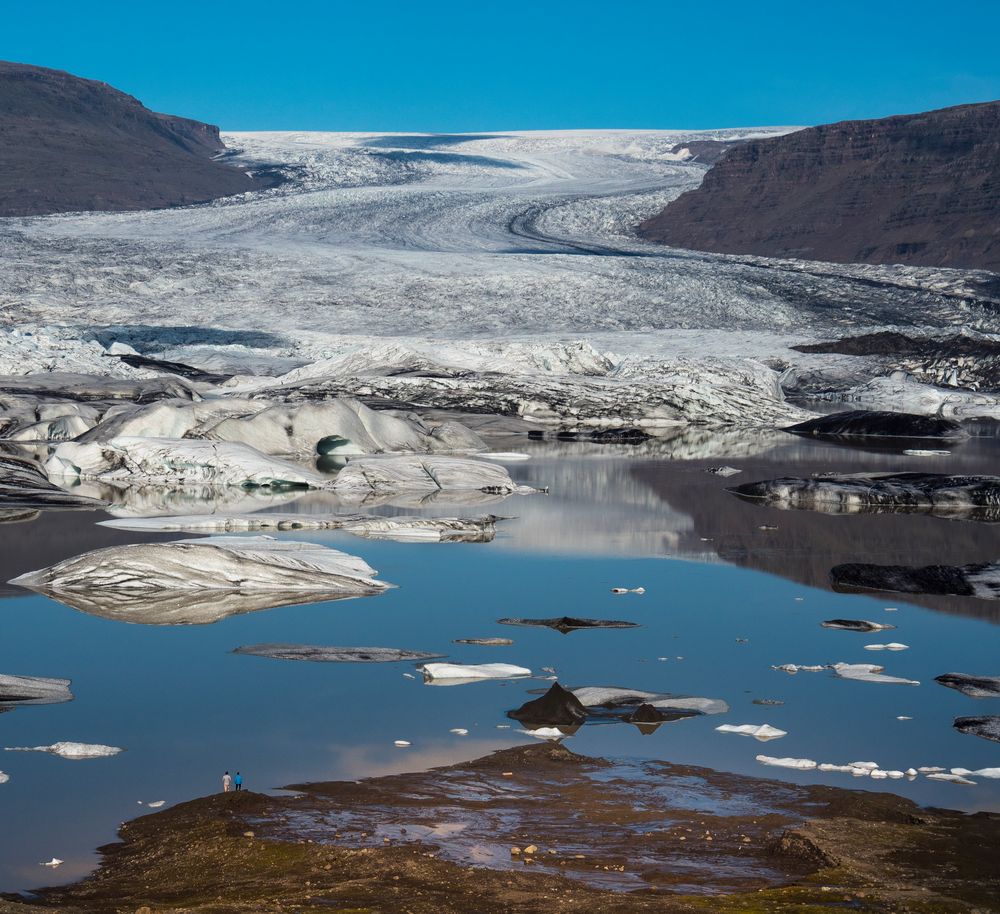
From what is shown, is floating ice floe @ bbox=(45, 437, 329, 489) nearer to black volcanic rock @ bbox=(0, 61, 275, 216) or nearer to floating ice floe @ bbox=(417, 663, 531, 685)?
floating ice floe @ bbox=(417, 663, 531, 685)

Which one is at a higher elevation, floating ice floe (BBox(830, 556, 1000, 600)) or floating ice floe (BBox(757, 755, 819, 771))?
floating ice floe (BBox(830, 556, 1000, 600))

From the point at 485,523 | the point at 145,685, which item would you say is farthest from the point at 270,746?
the point at 485,523

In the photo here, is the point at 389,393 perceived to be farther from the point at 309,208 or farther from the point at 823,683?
the point at 309,208

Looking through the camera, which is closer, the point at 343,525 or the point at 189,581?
the point at 189,581

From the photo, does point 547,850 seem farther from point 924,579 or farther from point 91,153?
point 91,153

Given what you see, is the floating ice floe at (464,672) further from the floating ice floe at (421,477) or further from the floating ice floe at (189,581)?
the floating ice floe at (421,477)

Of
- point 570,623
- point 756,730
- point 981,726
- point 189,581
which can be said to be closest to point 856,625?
point 570,623

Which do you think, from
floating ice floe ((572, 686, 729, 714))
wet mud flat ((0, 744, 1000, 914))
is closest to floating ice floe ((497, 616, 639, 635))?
floating ice floe ((572, 686, 729, 714))
